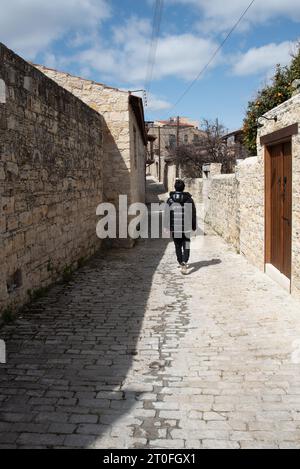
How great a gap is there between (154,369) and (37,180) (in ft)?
10.5

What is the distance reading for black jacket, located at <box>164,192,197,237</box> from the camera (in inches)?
305

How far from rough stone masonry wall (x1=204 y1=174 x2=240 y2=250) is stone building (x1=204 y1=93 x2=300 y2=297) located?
150 mm

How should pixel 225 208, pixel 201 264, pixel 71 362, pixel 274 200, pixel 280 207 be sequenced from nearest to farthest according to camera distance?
pixel 71 362
pixel 280 207
pixel 274 200
pixel 201 264
pixel 225 208

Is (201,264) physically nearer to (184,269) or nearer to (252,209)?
(184,269)

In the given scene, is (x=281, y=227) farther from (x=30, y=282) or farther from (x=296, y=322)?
(x=30, y=282)

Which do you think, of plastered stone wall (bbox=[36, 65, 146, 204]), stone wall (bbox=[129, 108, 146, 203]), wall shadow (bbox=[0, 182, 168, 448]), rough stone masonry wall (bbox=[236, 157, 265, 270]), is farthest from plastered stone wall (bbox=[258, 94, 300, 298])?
stone wall (bbox=[129, 108, 146, 203])

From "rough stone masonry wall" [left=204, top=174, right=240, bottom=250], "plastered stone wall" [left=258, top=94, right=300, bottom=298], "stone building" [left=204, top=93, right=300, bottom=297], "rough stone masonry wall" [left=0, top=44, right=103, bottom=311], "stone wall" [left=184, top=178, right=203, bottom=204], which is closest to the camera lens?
"rough stone masonry wall" [left=0, top=44, right=103, bottom=311]

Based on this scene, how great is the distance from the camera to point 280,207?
22.0 ft

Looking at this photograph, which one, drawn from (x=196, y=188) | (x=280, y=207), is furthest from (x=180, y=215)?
(x=196, y=188)

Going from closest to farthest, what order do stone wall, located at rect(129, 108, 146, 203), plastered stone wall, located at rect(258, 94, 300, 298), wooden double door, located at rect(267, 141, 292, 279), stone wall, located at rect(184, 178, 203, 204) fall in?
plastered stone wall, located at rect(258, 94, 300, 298)
wooden double door, located at rect(267, 141, 292, 279)
stone wall, located at rect(129, 108, 146, 203)
stone wall, located at rect(184, 178, 203, 204)

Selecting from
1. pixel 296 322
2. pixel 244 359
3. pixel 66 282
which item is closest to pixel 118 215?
pixel 66 282

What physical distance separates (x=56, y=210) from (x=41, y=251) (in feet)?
3.14

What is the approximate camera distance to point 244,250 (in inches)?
361

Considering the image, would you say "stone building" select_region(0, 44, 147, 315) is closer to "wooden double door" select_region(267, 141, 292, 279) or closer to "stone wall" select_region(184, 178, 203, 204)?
"wooden double door" select_region(267, 141, 292, 279)
